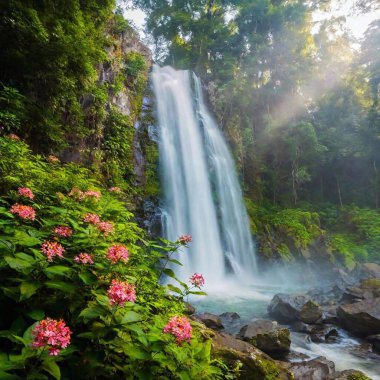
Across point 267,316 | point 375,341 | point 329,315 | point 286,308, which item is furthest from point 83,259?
point 329,315

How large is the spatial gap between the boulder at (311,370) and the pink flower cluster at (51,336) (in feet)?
12.1

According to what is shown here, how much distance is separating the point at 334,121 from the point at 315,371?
2297 cm

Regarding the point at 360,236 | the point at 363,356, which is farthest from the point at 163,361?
the point at 360,236

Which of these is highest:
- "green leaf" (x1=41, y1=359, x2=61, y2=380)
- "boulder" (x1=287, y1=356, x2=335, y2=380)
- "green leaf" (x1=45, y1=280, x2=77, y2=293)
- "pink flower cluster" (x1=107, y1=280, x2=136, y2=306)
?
"green leaf" (x1=45, y1=280, x2=77, y2=293)

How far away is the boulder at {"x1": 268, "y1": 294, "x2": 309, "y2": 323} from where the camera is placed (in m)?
7.29

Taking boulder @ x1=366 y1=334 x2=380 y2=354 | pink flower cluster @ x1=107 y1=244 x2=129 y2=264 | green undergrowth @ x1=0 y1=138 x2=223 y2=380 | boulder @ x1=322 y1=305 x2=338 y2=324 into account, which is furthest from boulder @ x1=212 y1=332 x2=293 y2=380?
boulder @ x1=322 y1=305 x2=338 y2=324

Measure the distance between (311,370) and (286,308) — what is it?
3665 mm

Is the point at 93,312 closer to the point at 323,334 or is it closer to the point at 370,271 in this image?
the point at 323,334

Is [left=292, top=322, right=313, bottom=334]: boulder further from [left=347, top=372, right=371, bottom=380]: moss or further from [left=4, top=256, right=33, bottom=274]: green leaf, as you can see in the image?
[left=4, top=256, right=33, bottom=274]: green leaf

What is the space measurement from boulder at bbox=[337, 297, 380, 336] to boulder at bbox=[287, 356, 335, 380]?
276 centimetres

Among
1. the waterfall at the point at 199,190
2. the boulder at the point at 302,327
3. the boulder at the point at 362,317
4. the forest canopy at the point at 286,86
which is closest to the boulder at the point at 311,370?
the boulder at the point at 302,327

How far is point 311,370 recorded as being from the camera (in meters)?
3.98

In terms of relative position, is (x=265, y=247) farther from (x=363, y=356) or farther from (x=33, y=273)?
(x=33, y=273)

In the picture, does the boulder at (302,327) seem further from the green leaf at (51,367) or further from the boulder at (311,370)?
the green leaf at (51,367)
